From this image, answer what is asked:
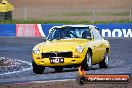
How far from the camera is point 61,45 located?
18.6 m

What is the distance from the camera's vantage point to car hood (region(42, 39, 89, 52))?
60.4 ft

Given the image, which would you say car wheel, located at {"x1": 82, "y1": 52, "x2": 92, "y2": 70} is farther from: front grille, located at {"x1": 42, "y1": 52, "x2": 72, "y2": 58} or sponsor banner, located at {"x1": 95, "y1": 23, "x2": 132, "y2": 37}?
sponsor banner, located at {"x1": 95, "y1": 23, "x2": 132, "y2": 37}

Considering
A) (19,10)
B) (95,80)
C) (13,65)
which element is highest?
(95,80)

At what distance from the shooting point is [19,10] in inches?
Answer: 2965

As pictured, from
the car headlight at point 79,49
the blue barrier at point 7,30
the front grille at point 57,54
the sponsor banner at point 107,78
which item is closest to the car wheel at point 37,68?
the front grille at point 57,54

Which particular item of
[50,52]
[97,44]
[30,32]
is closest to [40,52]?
[50,52]

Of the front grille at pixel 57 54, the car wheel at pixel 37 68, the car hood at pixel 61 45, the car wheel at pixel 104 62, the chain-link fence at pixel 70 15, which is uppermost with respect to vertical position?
the car hood at pixel 61 45

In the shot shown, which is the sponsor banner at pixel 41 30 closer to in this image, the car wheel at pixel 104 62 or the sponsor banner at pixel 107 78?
the car wheel at pixel 104 62

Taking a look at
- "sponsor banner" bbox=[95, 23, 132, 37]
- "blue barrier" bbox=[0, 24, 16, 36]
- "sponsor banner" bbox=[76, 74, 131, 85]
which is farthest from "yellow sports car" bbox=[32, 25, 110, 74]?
"blue barrier" bbox=[0, 24, 16, 36]

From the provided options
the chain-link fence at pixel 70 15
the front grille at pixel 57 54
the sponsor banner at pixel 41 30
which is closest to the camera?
the front grille at pixel 57 54

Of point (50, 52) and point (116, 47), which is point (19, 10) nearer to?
point (116, 47)

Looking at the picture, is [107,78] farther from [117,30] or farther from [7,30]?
[7,30]

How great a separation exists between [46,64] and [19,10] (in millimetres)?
57234

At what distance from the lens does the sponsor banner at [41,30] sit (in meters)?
41.2
